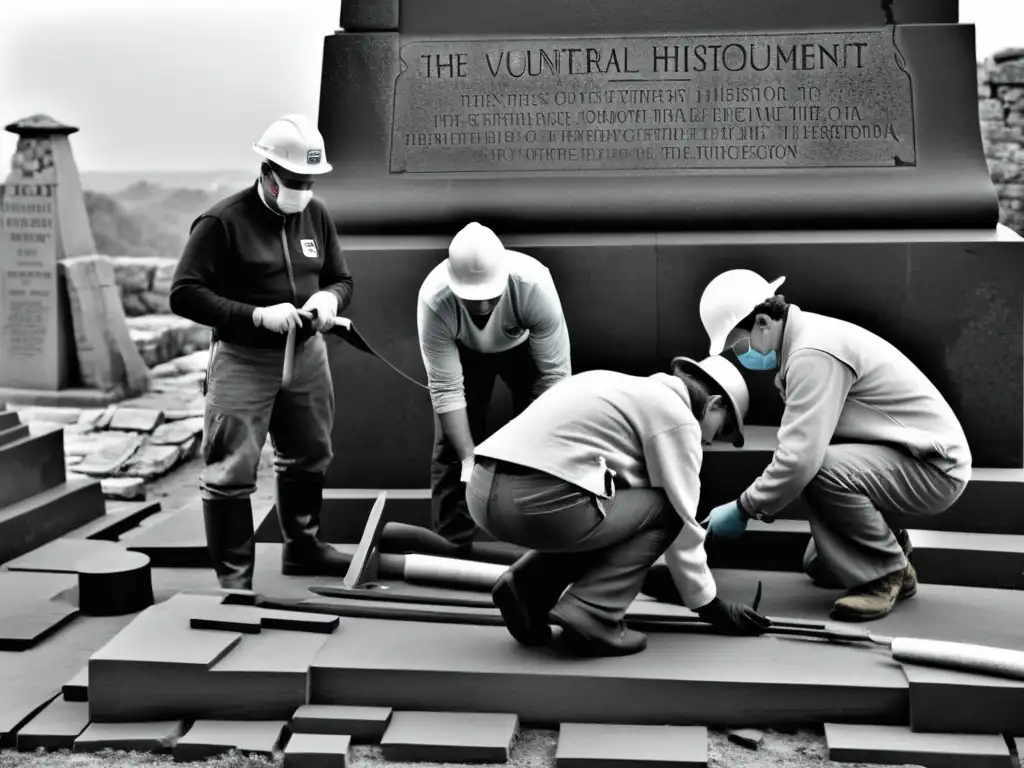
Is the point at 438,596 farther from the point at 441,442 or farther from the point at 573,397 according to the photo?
the point at 573,397

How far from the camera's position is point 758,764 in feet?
12.7

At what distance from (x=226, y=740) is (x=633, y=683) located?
4.15ft

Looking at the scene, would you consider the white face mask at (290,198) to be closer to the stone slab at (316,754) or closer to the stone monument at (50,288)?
the stone slab at (316,754)

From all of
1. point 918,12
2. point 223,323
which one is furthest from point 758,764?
point 918,12

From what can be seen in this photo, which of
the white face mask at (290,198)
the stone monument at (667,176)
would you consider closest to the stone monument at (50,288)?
the stone monument at (667,176)

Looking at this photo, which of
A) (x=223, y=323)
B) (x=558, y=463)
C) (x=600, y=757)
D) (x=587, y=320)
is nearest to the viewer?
(x=600, y=757)

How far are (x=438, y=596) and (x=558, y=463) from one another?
3.72ft

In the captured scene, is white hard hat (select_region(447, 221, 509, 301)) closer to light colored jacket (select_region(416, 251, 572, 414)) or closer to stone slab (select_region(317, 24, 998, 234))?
light colored jacket (select_region(416, 251, 572, 414))

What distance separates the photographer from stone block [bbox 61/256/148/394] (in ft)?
39.7

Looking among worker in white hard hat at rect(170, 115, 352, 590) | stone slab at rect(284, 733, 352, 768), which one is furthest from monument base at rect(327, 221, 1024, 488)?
stone slab at rect(284, 733, 352, 768)

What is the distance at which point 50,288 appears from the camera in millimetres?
12109

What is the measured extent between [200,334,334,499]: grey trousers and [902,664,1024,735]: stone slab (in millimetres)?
2484

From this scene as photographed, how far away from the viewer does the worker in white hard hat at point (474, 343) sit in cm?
489

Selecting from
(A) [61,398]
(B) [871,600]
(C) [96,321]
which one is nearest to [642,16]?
(B) [871,600]
